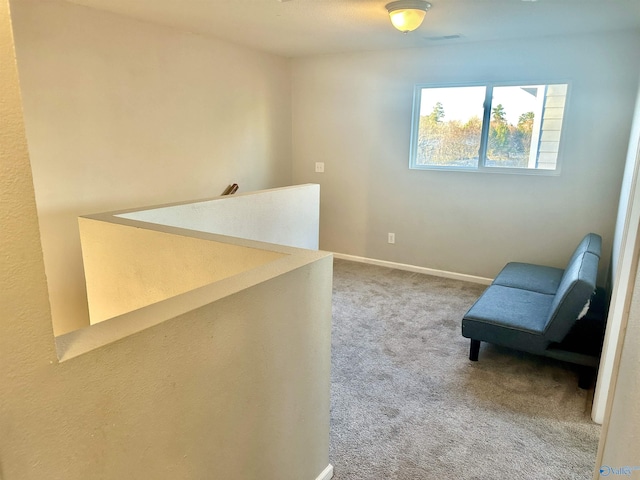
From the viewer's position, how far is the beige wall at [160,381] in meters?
0.76

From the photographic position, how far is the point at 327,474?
1846 millimetres

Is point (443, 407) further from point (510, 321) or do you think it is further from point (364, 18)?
point (364, 18)

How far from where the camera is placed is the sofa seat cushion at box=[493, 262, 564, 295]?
10.8 ft

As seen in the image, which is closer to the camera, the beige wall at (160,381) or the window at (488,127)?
the beige wall at (160,381)

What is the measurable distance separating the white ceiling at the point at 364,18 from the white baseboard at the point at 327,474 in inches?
107

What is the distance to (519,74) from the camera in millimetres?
3840

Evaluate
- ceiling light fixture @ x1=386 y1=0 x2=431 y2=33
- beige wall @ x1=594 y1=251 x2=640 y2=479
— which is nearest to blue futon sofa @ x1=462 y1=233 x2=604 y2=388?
beige wall @ x1=594 y1=251 x2=640 y2=479

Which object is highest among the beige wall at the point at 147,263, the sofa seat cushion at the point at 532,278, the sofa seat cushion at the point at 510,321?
the beige wall at the point at 147,263

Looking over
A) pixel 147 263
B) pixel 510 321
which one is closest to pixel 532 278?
pixel 510 321

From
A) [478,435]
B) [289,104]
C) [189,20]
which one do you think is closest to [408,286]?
[478,435]

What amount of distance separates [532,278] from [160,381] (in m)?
3.22

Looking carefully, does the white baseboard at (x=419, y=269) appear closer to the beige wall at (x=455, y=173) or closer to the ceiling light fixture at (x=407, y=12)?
the beige wall at (x=455, y=173)

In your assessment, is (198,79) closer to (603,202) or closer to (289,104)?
(289,104)

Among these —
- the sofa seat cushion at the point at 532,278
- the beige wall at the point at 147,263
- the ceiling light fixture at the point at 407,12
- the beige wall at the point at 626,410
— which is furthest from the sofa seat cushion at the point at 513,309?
the ceiling light fixture at the point at 407,12
